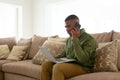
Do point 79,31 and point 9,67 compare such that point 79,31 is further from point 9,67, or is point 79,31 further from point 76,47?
point 9,67

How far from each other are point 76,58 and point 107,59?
0.33 m

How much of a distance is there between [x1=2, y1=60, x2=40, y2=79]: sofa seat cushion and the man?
1.23ft

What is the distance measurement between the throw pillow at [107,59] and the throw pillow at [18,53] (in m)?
1.74

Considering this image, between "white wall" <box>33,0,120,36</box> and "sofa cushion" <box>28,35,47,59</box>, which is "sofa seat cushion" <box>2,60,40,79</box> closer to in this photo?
"sofa cushion" <box>28,35,47,59</box>

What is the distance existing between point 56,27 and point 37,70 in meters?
2.23

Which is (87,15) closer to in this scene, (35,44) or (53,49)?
(35,44)

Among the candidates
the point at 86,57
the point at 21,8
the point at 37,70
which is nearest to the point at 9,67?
the point at 37,70

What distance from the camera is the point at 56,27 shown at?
471cm

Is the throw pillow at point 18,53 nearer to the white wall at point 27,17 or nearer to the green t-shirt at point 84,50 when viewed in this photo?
the white wall at point 27,17

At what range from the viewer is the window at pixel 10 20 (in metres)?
4.82

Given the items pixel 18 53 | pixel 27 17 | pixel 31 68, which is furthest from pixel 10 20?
pixel 31 68

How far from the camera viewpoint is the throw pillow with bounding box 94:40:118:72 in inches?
86.9

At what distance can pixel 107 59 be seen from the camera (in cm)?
221

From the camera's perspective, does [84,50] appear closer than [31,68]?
Yes
